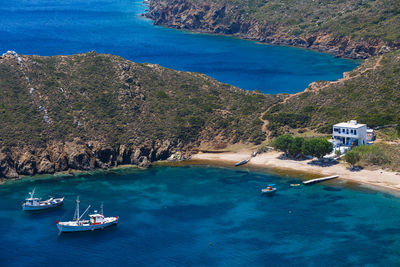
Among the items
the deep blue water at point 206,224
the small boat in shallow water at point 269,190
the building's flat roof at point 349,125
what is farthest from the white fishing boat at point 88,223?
the building's flat roof at point 349,125

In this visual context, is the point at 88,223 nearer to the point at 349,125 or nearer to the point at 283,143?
the point at 283,143

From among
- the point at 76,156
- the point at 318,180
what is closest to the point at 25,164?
the point at 76,156

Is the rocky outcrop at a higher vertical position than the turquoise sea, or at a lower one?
higher

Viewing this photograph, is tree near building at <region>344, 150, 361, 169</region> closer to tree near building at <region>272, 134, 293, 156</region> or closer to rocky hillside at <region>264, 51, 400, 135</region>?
tree near building at <region>272, 134, 293, 156</region>

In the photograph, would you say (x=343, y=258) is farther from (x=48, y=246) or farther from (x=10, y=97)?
(x=10, y=97)

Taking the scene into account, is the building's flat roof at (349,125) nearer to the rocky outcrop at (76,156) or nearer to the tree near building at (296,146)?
the tree near building at (296,146)

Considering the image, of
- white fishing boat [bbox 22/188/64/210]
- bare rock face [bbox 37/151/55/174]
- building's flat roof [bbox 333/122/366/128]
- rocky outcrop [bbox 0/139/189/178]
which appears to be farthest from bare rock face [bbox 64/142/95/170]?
building's flat roof [bbox 333/122/366/128]
